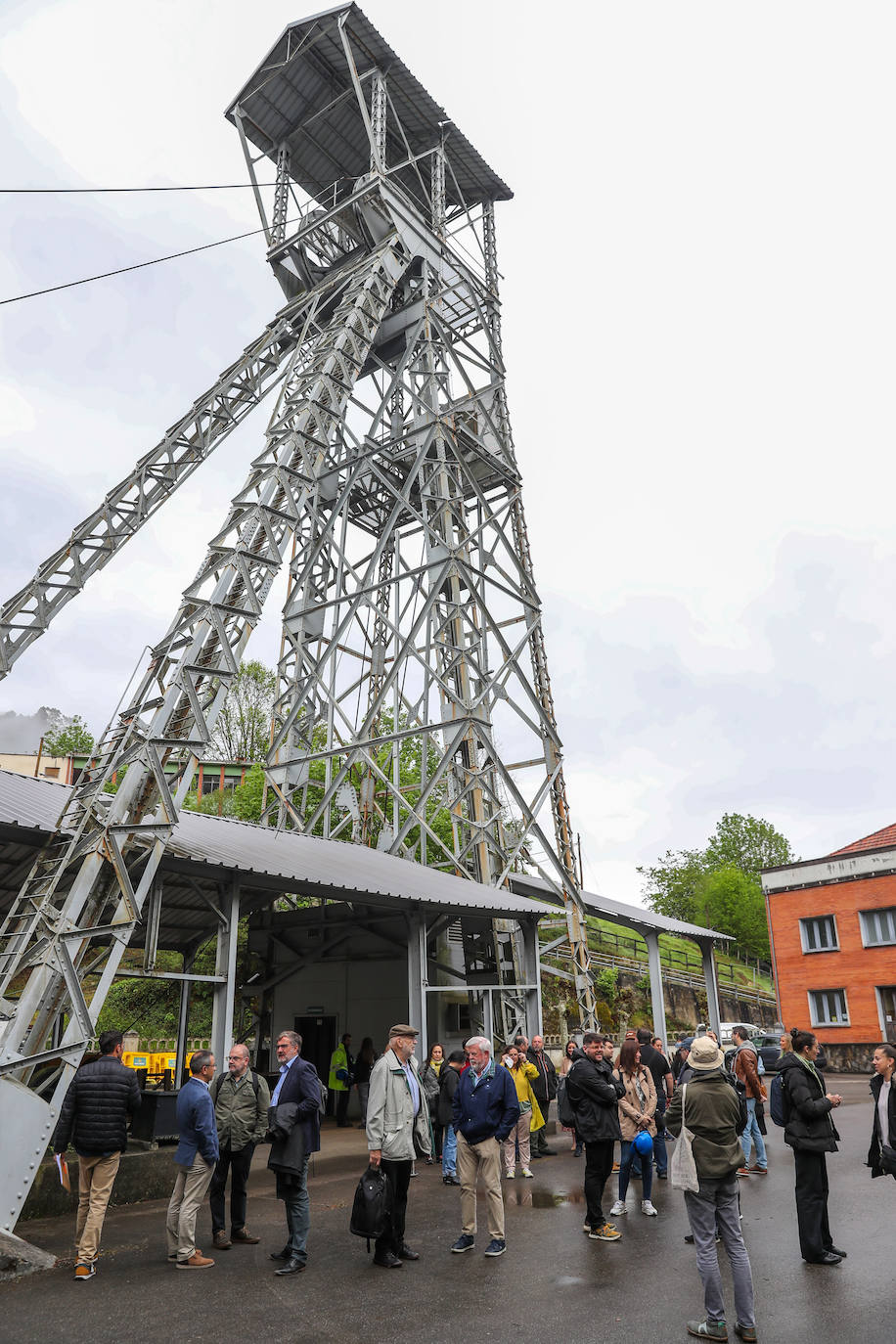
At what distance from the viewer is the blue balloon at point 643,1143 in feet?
26.2

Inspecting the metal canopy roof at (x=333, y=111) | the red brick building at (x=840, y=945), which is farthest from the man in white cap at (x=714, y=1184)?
the red brick building at (x=840, y=945)

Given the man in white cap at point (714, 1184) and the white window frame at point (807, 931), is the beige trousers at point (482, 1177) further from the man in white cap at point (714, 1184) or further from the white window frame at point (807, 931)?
the white window frame at point (807, 931)

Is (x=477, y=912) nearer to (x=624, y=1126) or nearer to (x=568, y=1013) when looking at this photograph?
(x=624, y=1126)

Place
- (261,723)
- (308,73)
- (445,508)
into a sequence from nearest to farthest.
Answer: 1. (445,508)
2. (308,73)
3. (261,723)

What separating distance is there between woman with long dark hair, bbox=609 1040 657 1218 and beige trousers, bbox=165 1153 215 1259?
3681 mm

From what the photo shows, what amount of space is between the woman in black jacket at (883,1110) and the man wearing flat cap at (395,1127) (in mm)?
3292

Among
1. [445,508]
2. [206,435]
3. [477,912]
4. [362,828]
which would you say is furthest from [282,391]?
[362,828]

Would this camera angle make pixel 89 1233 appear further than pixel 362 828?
No

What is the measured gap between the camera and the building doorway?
16.3m

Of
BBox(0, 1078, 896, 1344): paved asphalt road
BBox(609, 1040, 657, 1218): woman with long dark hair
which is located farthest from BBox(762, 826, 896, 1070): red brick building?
BBox(609, 1040, 657, 1218): woman with long dark hair

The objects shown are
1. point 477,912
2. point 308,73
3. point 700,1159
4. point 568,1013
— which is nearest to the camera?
Answer: point 700,1159

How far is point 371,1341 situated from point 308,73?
80.3 feet

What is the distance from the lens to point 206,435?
52.3 ft

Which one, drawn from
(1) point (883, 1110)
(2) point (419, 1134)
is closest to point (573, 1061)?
(2) point (419, 1134)
